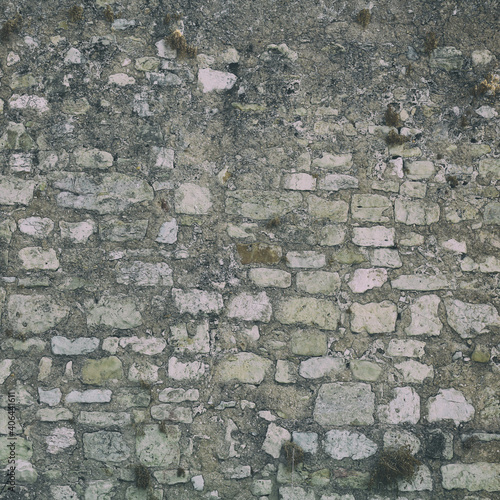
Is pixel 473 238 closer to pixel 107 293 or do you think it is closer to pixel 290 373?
pixel 290 373

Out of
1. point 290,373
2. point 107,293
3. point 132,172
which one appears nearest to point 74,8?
point 132,172

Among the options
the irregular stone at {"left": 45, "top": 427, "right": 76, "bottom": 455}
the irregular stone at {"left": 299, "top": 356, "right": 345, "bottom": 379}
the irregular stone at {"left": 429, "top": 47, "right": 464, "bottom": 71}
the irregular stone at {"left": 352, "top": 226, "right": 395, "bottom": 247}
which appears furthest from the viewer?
the irregular stone at {"left": 429, "top": 47, "right": 464, "bottom": 71}

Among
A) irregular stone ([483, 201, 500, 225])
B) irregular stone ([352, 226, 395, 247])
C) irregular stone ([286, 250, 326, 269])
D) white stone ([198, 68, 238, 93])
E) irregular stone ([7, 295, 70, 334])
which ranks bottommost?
irregular stone ([7, 295, 70, 334])

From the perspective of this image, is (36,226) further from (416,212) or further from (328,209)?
(416,212)

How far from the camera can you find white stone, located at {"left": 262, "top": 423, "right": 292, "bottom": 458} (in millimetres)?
3496

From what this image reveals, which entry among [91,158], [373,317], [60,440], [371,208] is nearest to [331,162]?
[371,208]

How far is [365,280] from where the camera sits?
364 centimetres

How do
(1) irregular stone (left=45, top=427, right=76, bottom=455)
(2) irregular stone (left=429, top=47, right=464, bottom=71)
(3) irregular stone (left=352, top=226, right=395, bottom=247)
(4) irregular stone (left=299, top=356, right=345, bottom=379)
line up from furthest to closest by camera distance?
(2) irregular stone (left=429, top=47, right=464, bottom=71) < (3) irregular stone (left=352, top=226, right=395, bottom=247) < (4) irregular stone (left=299, top=356, right=345, bottom=379) < (1) irregular stone (left=45, top=427, right=76, bottom=455)

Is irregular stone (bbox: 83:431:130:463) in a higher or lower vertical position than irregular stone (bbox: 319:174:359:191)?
lower

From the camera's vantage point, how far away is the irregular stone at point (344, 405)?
3.54 metres

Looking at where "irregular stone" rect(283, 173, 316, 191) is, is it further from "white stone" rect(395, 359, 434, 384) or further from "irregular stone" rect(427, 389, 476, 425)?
"irregular stone" rect(427, 389, 476, 425)

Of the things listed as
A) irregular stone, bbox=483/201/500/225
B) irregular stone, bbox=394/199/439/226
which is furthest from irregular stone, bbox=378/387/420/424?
irregular stone, bbox=483/201/500/225

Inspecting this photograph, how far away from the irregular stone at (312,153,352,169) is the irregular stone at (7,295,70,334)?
6.66 ft

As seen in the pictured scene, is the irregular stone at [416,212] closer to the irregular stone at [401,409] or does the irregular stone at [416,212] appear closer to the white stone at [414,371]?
the white stone at [414,371]
